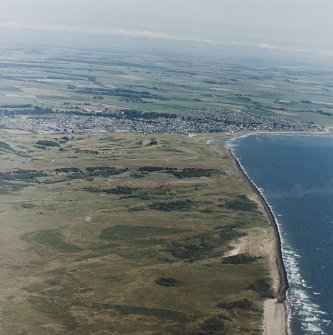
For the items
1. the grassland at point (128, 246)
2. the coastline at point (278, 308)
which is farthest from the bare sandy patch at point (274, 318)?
the grassland at point (128, 246)

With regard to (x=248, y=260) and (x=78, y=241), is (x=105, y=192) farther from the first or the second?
(x=248, y=260)

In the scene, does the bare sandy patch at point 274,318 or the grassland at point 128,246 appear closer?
the bare sandy patch at point 274,318

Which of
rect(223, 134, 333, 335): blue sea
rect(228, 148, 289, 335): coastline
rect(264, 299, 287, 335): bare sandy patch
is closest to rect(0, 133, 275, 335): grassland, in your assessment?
rect(264, 299, 287, 335): bare sandy patch

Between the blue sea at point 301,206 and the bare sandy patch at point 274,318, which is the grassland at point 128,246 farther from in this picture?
the blue sea at point 301,206

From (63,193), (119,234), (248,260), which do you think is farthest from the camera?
(63,193)

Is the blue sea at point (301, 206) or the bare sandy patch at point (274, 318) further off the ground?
the blue sea at point (301, 206)

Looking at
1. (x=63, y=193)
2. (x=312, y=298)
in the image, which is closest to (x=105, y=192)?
(x=63, y=193)
